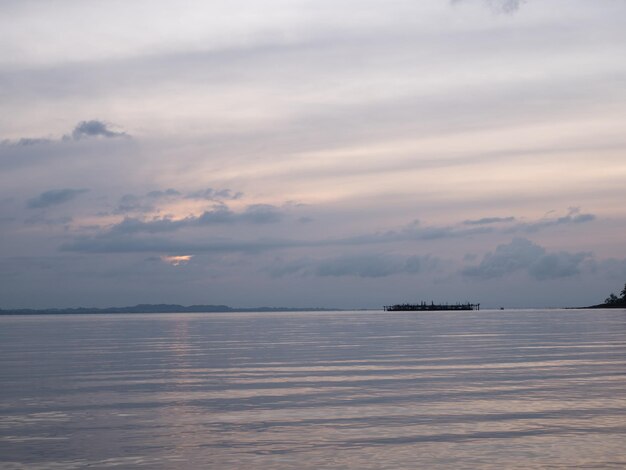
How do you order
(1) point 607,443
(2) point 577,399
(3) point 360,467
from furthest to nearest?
(2) point 577,399 → (1) point 607,443 → (3) point 360,467

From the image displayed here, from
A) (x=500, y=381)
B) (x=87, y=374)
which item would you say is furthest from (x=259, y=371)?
(x=500, y=381)

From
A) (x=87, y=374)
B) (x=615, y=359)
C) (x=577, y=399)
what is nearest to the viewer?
(x=577, y=399)

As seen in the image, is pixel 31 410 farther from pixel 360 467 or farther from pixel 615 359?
pixel 615 359

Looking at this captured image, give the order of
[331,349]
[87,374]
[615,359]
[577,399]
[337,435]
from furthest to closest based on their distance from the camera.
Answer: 1. [331,349]
2. [615,359]
3. [87,374]
4. [577,399]
5. [337,435]

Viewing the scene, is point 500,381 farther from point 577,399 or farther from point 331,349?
point 331,349

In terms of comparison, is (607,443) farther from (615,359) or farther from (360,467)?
(615,359)

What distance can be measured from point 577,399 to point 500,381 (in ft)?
26.2

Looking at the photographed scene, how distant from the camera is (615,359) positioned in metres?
55.2

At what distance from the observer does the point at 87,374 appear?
50.0 m

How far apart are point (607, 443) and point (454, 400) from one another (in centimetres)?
1053

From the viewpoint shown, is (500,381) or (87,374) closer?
(500,381)

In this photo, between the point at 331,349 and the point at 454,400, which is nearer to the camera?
the point at 454,400

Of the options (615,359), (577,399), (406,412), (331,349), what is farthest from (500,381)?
(331,349)

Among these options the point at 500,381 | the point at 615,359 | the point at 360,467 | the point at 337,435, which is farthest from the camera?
the point at 615,359
